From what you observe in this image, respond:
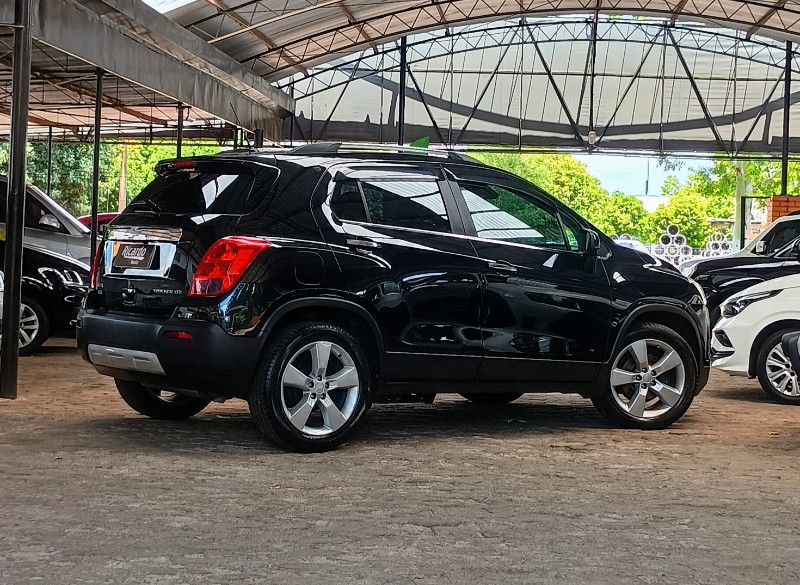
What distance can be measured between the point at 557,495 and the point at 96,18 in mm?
10012

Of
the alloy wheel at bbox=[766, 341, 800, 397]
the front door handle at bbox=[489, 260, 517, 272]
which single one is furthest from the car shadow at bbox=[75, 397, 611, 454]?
the alloy wheel at bbox=[766, 341, 800, 397]

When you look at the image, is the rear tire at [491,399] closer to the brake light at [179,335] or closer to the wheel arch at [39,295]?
the brake light at [179,335]

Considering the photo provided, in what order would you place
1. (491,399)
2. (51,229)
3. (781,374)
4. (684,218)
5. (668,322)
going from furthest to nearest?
(684,218) → (51,229) → (781,374) → (491,399) → (668,322)

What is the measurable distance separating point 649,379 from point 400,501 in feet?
10.2

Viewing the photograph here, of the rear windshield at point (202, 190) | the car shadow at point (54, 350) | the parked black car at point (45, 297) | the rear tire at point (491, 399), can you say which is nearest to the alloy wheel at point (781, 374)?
the rear tire at point (491, 399)

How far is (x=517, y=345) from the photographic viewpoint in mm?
7445

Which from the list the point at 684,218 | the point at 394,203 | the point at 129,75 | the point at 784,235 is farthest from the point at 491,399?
the point at 684,218

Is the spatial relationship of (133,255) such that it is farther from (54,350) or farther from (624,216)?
(624,216)

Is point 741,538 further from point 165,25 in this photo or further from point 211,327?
point 165,25

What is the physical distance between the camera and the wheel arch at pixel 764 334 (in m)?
10.5

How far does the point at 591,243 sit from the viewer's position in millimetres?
7914

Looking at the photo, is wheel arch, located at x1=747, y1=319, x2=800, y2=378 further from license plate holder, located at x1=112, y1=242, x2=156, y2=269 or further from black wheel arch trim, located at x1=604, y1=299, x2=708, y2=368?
license plate holder, located at x1=112, y1=242, x2=156, y2=269

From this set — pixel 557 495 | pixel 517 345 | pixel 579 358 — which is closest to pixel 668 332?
pixel 579 358

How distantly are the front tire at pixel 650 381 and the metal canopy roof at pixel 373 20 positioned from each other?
15.4 meters
